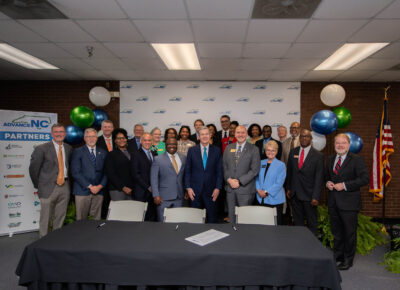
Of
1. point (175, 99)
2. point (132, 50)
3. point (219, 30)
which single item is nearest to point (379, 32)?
point (219, 30)

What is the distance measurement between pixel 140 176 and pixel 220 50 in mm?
2257

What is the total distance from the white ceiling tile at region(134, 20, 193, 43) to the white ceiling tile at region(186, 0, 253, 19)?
0.30m

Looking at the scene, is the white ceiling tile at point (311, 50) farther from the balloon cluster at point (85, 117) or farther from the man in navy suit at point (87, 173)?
the balloon cluster at point (85, 117)

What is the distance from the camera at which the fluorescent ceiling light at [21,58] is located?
4.14 meters

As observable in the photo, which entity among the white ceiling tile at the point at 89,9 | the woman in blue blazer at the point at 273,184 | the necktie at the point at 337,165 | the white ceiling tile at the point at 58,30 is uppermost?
the white ceiling tile at the point at 58,30

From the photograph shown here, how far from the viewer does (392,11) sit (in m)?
2.69

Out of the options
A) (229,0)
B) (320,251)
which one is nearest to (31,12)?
(229,0)

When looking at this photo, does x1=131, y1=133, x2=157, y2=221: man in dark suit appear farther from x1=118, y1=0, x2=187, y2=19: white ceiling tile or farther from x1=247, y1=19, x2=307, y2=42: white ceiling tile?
x1=247, y1=19, x2=307, y2=42: white ceiling tile

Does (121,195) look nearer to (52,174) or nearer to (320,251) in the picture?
(52,174)

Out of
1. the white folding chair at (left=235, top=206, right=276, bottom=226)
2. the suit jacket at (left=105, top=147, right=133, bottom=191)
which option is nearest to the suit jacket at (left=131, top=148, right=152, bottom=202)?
the suit jacket at (left=105, top=147, right=133, bottom=191)

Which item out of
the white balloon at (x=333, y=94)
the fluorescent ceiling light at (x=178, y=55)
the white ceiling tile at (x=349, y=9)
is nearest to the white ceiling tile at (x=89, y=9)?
the fluorescent ceiling light at (x=178, y=55)

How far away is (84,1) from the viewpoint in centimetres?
258

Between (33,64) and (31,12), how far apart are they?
2.56m

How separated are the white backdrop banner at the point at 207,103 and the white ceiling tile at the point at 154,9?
3.10m
